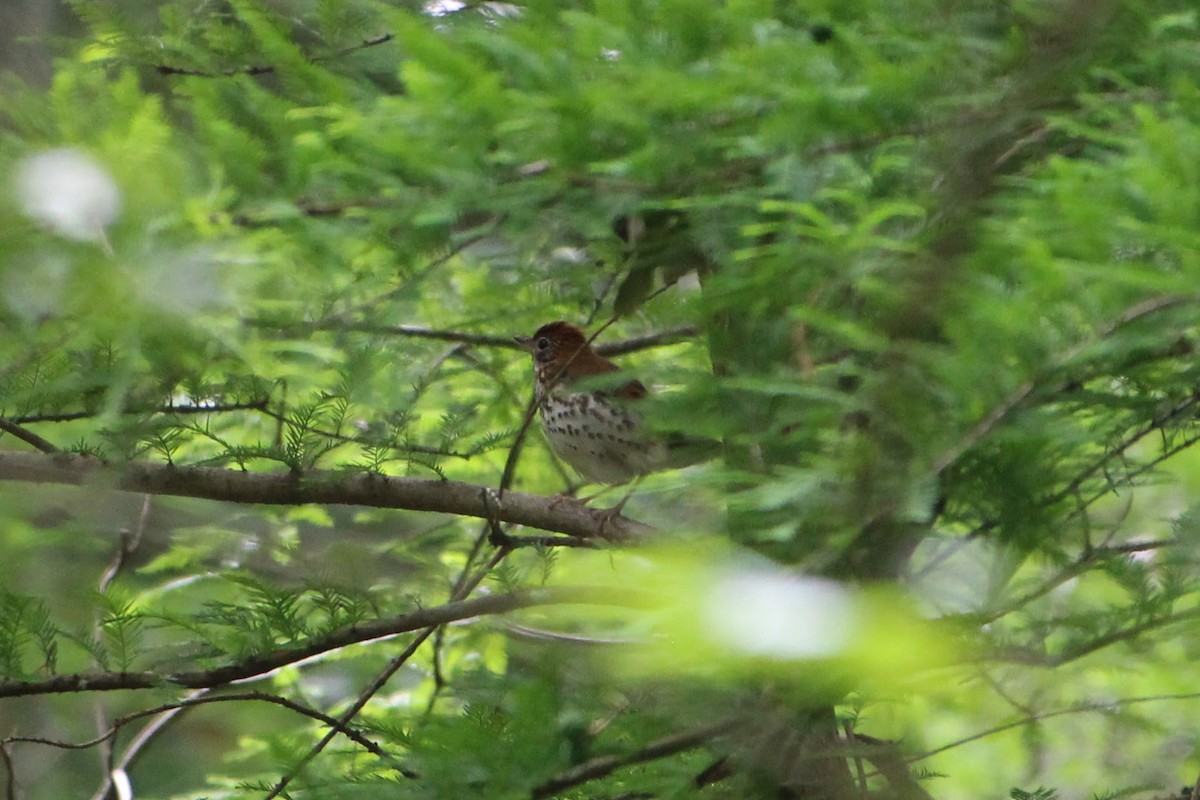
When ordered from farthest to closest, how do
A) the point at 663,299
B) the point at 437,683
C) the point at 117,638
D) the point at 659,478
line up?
1. the point at 437,683
2. the point at 663,299
3. the point at 117,638
4. the point at 659,478

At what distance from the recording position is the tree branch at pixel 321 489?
2916 millimetres

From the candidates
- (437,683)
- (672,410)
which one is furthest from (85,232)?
(437,683)

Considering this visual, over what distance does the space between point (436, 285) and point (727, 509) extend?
1854 mm

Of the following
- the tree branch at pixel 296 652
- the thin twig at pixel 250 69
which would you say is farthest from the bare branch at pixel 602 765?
the thin twig at pixel 250 69

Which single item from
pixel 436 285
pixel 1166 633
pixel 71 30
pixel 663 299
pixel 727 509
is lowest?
pixel 1166 633

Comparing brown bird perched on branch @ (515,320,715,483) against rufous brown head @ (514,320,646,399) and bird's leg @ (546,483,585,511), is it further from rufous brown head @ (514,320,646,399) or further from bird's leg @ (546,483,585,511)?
bird's leg @ (546,483,585,511)

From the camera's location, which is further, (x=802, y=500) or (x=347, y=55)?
(x=347, y=55)

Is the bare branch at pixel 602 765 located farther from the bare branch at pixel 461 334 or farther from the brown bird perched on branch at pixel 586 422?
the brown bird perched on branch at pixel 586 422

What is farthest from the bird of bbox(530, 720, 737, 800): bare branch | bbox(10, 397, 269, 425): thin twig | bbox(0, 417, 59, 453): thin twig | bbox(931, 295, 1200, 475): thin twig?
bbox(931, 295, 1200, 475): thin twig

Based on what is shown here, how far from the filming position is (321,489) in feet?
10.1

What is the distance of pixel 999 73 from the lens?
2145 mm

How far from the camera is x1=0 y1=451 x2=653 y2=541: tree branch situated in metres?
2.92

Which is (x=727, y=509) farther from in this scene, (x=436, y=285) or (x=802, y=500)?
(x=436, y=285)

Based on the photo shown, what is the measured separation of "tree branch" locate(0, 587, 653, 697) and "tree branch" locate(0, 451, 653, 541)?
10.9 inches
